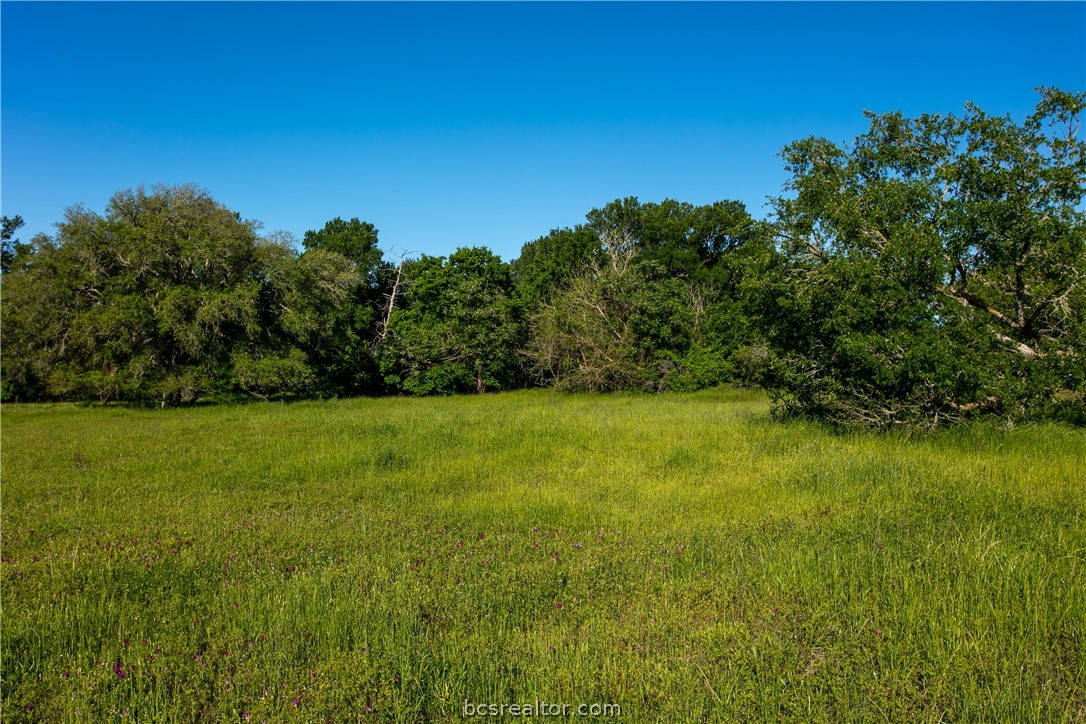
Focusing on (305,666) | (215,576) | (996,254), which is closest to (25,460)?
(215,576)

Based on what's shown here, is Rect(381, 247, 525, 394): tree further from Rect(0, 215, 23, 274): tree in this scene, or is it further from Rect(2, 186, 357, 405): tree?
Rect(0, 215, 23, 274): tree

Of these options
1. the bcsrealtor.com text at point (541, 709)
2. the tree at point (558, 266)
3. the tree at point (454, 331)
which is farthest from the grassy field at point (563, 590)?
the tree at point (558, 266)

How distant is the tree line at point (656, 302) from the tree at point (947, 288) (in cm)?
5

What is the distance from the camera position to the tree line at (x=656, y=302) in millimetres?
12125

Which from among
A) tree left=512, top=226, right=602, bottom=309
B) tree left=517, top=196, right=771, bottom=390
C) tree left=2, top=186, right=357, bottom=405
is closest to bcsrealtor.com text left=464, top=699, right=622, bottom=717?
tree left=2, top=186, right=357, bottom=405

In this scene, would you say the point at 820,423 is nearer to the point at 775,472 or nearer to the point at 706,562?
the point at 775,472

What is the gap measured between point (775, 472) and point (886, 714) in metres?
6.26

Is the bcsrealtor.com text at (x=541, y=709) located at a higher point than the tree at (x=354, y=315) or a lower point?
lower

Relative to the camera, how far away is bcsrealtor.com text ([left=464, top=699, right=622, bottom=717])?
3492 mm

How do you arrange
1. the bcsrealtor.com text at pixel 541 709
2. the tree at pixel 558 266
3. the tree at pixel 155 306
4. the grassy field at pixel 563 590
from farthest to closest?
the tree at pixel 558 266 < the tree at pixel 155 306 < the grassy field at pixel 563 590 < the bcsrealtor.com text at pixel 541 709

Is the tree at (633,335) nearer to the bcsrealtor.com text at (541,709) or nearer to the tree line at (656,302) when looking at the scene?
the tree line at (656,302)

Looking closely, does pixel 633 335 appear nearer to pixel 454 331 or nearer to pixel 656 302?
pixel 656 302

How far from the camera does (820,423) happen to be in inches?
557

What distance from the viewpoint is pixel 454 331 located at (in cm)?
3591
